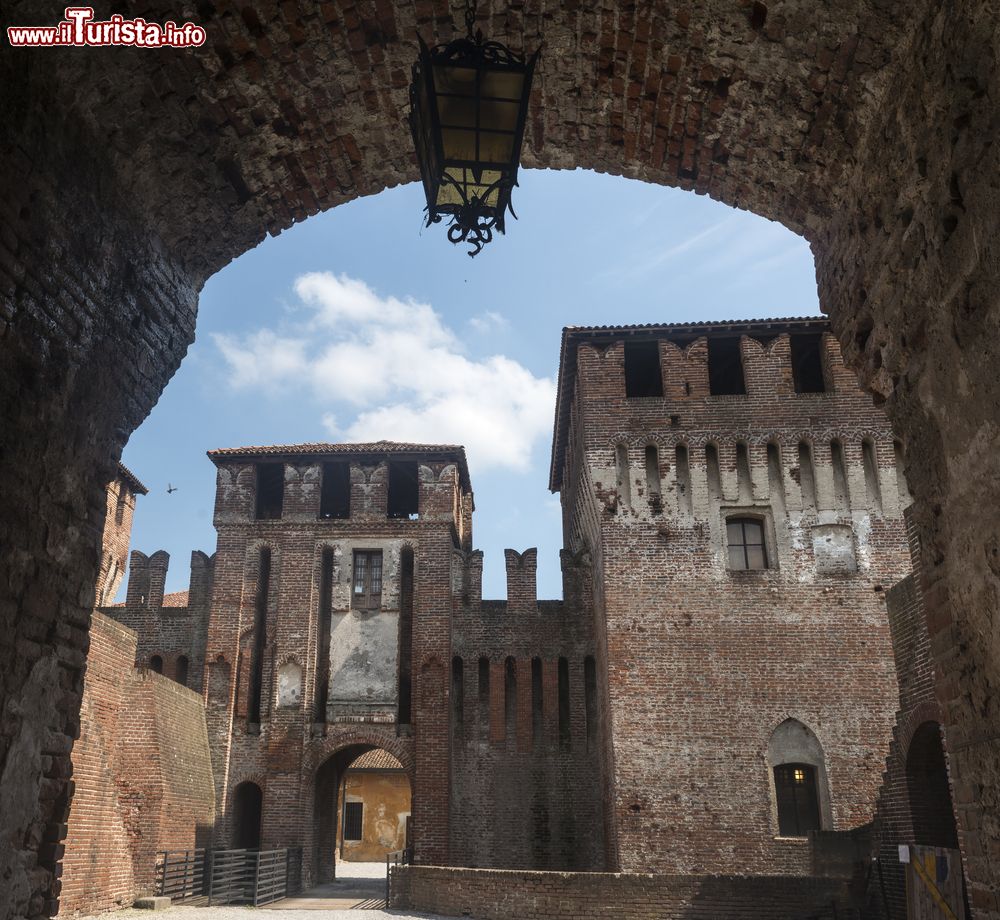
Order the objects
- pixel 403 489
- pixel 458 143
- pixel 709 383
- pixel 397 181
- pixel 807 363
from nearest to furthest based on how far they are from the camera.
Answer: pixel 458 143, pixel 397 181, pixel 709 383, pixel 807 363, pixel 403 489

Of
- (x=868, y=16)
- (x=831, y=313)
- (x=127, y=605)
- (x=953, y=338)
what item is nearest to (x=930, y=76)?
(x=868, y=16)

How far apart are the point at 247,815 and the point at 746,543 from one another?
12.7 meters

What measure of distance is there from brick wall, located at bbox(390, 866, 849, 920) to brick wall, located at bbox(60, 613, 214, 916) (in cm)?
558

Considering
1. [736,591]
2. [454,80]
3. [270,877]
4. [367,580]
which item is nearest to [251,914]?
[270,877]

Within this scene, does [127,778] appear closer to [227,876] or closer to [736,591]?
[227,876]

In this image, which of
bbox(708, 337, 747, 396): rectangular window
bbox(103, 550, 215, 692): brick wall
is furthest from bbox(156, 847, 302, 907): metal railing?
bbox(708, 337, 747, 396): rectangular window

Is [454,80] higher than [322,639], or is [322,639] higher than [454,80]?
[322,639]

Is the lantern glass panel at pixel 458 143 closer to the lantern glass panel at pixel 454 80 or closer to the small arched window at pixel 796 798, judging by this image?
the lantern glass panel at pixel 454 80

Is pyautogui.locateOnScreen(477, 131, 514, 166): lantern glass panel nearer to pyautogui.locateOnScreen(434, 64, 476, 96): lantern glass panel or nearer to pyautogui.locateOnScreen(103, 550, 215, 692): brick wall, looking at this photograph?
pyautogui.locateOnScreen(434, 64, 476, 96): lantern glass panel

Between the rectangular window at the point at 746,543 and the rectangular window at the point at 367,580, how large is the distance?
8403mm

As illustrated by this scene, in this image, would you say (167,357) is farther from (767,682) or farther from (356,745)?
(356,745)

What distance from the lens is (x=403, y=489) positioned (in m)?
25.5

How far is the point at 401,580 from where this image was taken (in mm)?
22281

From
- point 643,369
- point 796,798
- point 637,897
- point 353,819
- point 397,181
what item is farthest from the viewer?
point 353,819
